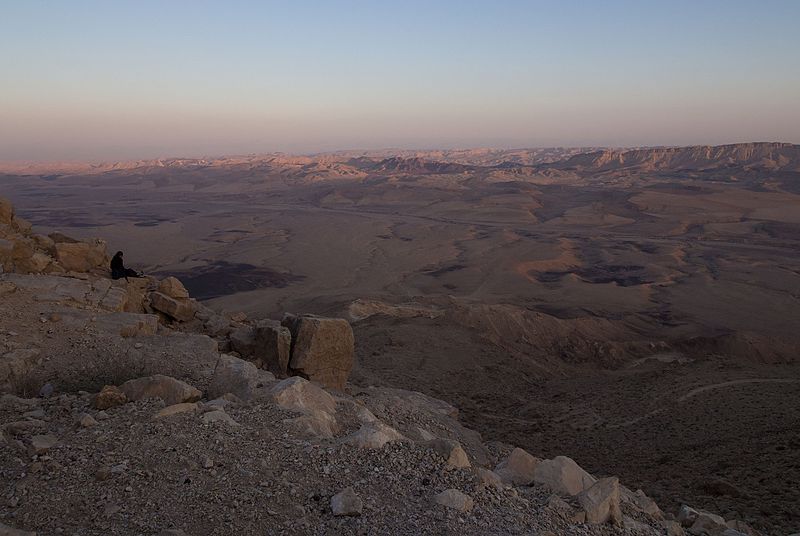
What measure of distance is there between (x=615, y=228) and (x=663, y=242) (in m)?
7.72

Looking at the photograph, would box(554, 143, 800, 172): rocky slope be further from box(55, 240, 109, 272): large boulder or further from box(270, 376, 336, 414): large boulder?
box(270, 376, 336, 414): large boulder

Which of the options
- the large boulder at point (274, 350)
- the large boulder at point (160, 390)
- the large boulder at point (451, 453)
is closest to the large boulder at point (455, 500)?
the large boulder at point (451, 453)

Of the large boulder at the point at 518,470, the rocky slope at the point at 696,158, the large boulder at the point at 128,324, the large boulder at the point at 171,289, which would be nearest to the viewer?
the large boulder at the point at 518,470

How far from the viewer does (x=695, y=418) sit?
10.6 m

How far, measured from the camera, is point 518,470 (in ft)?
17.1

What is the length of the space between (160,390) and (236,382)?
933mm

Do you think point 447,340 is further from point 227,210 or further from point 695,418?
point 227,210

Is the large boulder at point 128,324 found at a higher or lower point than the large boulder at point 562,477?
higher

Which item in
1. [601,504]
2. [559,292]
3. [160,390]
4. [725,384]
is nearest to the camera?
[601,504]

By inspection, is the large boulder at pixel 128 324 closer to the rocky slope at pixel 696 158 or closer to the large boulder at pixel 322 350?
the large boulder at pixel 322 350

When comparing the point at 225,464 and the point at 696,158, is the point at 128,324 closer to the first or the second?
the point at 225,464

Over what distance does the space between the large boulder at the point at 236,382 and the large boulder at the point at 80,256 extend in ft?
19.8

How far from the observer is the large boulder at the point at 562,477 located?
4.78 m

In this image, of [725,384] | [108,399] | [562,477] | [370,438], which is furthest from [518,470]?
[725,384]
